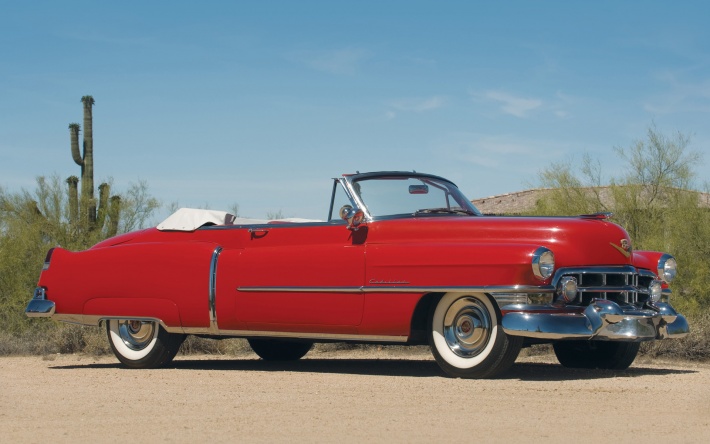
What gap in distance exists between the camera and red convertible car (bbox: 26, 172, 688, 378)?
855 centimetres

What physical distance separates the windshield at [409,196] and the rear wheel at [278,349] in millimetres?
2719

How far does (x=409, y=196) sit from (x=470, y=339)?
175 cm

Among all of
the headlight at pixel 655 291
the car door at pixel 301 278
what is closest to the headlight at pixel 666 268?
the headlight at pixel 655 291

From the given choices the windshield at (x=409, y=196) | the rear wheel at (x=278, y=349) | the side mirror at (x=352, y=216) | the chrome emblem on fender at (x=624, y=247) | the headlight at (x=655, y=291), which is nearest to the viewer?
the chrome emblem on fender at (x=624, y=247)

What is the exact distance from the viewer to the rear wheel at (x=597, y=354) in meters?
9.88

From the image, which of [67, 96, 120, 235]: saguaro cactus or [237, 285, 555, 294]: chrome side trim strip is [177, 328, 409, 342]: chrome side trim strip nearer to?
[237, 285, 555, 294]: chrome side trim strip

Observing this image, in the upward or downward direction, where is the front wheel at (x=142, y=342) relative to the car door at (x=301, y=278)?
downward

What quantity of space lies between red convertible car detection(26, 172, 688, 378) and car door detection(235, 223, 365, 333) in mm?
13

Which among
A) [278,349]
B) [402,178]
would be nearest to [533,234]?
[402,178]

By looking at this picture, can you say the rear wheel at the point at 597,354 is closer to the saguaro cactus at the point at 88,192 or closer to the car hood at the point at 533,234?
the car hood at the point at 533,234

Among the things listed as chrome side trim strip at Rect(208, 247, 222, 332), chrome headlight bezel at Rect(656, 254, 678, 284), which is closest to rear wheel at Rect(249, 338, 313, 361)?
chrome side trim strip at Rect(208, 247, 222, 332)

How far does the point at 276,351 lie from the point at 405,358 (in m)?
1.57

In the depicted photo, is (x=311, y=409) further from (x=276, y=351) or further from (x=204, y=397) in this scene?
(x=276, y=351)

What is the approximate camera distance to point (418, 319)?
9.20m
